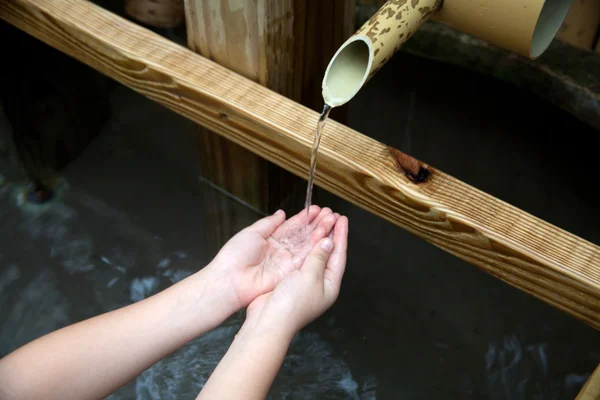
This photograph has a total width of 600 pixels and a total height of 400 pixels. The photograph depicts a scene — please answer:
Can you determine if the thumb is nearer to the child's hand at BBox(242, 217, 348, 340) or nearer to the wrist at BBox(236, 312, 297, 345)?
the child's hand at BBox(242, 217, 348, 340)

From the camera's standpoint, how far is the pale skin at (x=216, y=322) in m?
1.32

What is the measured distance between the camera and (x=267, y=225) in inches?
65.6

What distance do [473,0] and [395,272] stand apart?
4.50 feet

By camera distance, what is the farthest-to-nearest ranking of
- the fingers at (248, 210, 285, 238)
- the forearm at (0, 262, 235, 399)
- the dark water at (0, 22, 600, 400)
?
the dark water at (0, 22, 600, 400), the fingers at (248, 210, 285, 238), the forearm at (0, 262, 235, 399)

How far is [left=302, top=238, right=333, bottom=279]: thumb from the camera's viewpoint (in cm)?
150

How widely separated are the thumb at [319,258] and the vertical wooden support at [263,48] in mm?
503

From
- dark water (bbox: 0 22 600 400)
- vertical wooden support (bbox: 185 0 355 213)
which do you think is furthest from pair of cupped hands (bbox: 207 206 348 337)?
dark water (bbox: 0 22 600 400)

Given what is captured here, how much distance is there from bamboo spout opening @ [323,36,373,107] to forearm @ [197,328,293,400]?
22.6 inches

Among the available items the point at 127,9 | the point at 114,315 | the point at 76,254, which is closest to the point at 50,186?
the point at 76,254

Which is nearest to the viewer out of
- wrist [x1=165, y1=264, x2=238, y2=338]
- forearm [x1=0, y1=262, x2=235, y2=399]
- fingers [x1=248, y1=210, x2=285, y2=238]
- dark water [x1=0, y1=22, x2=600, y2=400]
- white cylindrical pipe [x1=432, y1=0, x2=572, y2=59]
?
white cylindrical pipe [x1=432, y1=0, x2=572, y2=59]

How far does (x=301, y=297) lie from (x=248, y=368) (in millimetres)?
231

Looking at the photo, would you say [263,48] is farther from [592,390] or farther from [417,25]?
[592,390]

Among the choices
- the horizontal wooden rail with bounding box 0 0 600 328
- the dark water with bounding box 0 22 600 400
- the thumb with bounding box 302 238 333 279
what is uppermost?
the horizontal wooden rail with bounding box 0 0 600 328

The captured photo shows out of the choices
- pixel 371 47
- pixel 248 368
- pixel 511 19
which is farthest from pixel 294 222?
pixel 511 19
